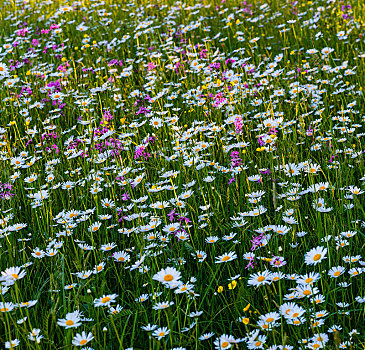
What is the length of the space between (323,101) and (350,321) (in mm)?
2249

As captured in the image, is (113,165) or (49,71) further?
(49,71)

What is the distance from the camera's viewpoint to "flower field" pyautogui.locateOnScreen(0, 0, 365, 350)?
6.21 feet

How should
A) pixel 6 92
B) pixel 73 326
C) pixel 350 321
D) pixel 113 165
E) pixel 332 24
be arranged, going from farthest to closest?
pixel 332 24 → pixel 6 92 → pixel 113 165 → pixel 350 321 → pixel 73 326

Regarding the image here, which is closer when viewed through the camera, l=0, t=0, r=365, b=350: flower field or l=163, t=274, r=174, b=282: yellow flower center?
l=163, t=274, r=174, b=282: yellow flower center

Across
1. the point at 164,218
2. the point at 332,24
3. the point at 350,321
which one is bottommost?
the point at 350,321

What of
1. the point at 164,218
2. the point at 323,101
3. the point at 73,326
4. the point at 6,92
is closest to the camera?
the point at 73,326

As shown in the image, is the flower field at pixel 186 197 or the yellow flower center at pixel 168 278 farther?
the flower field at pixel 186 197

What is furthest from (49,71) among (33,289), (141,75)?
(33,289)

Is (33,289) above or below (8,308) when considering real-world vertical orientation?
below

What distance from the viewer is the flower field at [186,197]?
1.89 m

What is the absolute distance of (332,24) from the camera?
5.27 m

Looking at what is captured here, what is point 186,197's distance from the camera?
251 cm

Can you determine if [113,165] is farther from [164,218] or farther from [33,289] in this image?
[33,289]

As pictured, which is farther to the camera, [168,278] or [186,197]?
[186,197]
